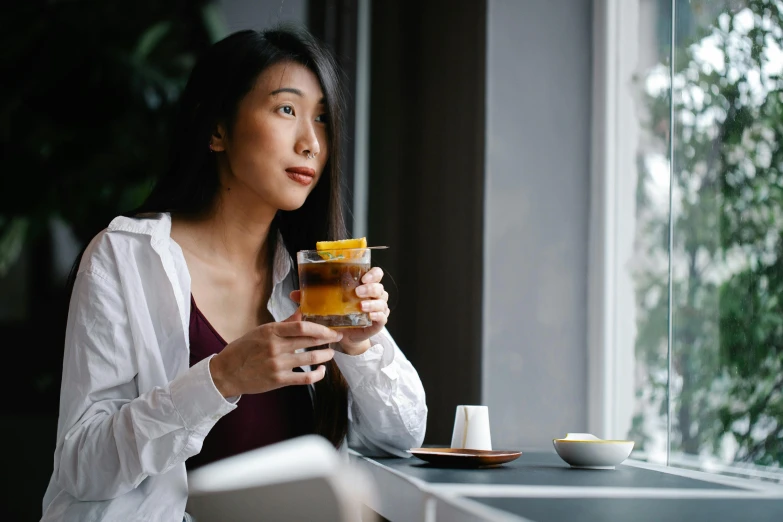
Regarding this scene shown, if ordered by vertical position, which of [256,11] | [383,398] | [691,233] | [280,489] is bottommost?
[280,489]

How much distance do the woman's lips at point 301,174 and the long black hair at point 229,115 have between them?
0.32 ft

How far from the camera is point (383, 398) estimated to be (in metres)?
2.04

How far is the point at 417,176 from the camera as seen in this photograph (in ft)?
10.9

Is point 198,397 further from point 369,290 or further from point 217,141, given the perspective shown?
point 217,141

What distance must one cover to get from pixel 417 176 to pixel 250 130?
1373mm

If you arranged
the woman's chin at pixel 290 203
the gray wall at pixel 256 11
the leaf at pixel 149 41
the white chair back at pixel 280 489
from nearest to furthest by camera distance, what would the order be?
the white chair back at pixel 280 489, the woman's chin at pixel 290 203, the gray wall at pixel 256 11, the leaf at pixel 149 41

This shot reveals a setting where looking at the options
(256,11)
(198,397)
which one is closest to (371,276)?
(198,397)

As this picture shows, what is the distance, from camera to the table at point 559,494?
1180 mm

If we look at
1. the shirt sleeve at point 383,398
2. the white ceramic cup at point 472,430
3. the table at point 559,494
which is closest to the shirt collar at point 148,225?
the shirt sleeve at point 383,398

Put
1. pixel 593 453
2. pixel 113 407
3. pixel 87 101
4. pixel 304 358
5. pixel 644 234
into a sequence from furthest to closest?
pixel 87 101 < pixel 644 234 < pixel 593 453 < pixel 113 407 < pixel 304 358

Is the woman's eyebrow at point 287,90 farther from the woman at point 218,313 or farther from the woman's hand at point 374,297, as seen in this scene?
the woman's hand at point 374,297

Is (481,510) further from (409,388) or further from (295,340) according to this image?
(409,388)

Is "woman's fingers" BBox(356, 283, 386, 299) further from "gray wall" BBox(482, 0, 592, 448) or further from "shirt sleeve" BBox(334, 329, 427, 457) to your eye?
"gray wall" BBox(482, 0, 592, 448)

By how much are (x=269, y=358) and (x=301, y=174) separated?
0.68 m
